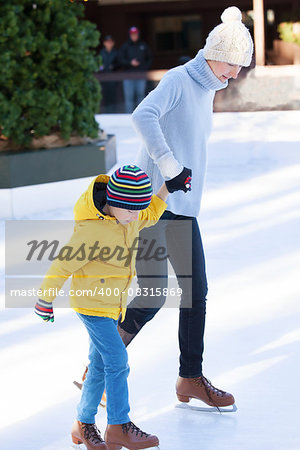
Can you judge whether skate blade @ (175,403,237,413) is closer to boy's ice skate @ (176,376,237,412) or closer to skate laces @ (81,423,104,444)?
boy's ice skate @ (176,376,237,412)

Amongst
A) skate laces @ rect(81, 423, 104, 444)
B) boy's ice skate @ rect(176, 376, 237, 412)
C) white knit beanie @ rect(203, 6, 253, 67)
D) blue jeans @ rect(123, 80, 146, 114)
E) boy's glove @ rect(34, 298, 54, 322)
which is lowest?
boy's ice skate @ rect(176, 376, 237, 412)

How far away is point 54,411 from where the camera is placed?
3012 mm

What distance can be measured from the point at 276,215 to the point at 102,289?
3.74m

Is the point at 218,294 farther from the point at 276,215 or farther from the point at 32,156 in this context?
the point at 32,156

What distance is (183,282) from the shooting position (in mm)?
2922

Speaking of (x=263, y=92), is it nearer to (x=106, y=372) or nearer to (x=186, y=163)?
(x=186, y=163)

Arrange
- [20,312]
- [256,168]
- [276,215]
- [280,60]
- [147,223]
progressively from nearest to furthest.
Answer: [147,223], [20,312], [276,215], [256,168], [280,60]

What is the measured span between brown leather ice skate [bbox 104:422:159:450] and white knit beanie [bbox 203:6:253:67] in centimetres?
131

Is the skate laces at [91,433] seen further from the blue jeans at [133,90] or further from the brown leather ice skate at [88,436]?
the blue jeans at [133,90]

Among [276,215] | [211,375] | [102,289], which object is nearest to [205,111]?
[102,289]

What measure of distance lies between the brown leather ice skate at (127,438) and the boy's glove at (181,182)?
2.65ft

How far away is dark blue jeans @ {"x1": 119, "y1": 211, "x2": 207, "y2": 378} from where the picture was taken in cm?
291

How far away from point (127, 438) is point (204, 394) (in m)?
0.47

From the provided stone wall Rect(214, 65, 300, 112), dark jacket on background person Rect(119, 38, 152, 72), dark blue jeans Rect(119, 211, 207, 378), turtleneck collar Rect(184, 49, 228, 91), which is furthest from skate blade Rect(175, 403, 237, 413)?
dark jacket on background person Rect(119, 38, 152, 72)
